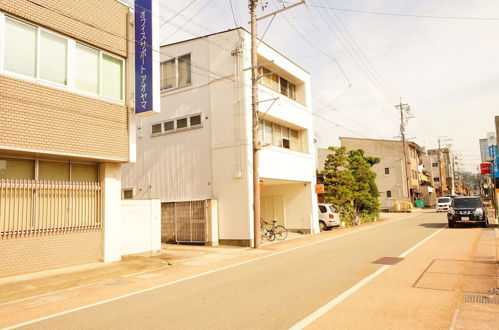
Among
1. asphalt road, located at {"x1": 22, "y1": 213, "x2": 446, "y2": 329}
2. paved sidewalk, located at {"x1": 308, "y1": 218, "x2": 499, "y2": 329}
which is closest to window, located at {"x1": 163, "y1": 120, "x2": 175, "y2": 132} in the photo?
asphalt road, located at {"x1": 22, "y1": 213, "x2": 446, "y2": 329}

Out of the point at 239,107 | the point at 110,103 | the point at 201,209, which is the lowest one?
the point at 201,209

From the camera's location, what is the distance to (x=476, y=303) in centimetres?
630

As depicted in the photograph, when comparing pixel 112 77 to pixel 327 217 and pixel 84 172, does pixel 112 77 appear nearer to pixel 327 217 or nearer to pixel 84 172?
pixel 84 172

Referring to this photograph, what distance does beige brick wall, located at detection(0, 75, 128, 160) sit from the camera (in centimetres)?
947

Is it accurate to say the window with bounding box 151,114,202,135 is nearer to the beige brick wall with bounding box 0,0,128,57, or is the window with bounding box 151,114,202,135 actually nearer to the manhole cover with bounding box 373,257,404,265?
the beige brick wall with bounding box 0,0,128,57

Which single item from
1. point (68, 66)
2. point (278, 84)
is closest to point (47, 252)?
point (68, 66)

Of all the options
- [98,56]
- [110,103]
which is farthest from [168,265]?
[98,56]

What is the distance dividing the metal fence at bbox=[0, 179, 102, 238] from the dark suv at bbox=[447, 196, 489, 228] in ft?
62.5

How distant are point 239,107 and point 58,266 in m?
10.5

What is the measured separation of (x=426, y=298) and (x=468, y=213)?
676 inches

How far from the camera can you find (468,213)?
21188 millimetres

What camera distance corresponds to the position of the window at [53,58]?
10.4 meters

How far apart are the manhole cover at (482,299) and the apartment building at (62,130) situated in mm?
10040

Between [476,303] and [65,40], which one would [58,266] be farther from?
[476,303]
